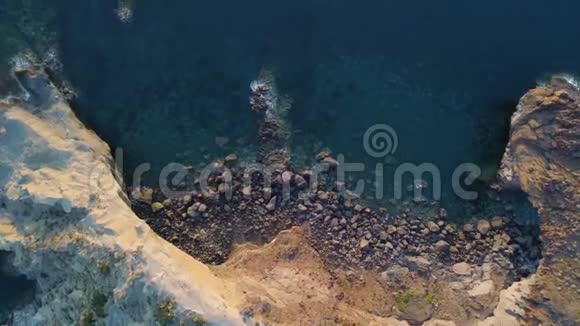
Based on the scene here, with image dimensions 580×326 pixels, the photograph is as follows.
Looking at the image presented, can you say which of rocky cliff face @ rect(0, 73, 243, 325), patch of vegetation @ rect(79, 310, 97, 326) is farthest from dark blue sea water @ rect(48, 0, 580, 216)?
patch of vegetation @ rect(79, 310, 97, 326)

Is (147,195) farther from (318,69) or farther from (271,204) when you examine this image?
(318,69)

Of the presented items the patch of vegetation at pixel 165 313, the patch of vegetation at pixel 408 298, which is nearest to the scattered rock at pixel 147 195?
the patch of vegetation at pixel 165 313

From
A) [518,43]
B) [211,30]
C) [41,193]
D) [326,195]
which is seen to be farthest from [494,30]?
[41,193]

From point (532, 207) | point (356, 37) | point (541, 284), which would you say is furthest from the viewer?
point (356, 37)

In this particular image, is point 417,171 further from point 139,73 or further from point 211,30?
point 139,73

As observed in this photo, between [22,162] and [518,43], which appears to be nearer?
[22,162]

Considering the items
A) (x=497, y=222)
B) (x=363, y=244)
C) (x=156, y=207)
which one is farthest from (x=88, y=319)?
(x=497, y=222)

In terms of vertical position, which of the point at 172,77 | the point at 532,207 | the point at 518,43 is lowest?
the point at 532,207

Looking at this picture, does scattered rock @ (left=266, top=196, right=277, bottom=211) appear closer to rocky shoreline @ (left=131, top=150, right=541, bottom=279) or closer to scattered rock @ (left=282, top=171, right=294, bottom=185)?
rocky shoreline @ (left=131, top=150, right=541, bottom=279)
